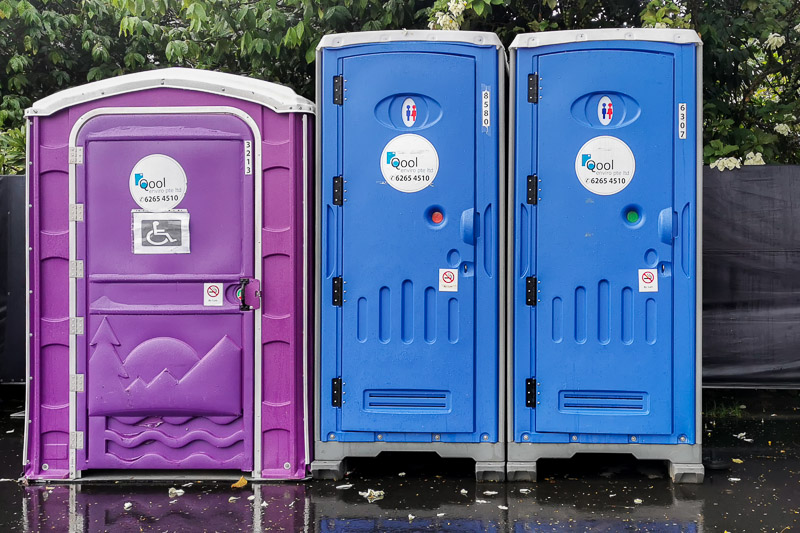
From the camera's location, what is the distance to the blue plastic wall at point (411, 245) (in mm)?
4285

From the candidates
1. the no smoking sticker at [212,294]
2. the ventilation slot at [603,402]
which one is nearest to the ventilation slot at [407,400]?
the ventilation slot at [603,402]

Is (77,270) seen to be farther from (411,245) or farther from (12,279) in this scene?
(12,279)

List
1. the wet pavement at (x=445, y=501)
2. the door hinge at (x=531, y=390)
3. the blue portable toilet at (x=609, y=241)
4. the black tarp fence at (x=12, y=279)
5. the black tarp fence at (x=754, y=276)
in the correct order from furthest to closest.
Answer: the black tarp fence at (x=12, y=279) < the black tarp fence at (x=754, y=276) < the door hinge at (x=531, y=390) < the blue portable toilet at (x=609, y=241) < the wet pavement at (x=445, y=501)

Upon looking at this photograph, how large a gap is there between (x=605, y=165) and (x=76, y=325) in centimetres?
303

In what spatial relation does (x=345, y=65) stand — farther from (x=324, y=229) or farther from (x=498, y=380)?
(x=498, y=380)

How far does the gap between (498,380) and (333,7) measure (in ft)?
12.5

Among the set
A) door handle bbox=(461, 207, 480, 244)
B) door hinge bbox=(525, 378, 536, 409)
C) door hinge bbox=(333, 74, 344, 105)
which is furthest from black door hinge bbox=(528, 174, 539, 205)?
door hinge bbox=(333, 74, 344, 105)

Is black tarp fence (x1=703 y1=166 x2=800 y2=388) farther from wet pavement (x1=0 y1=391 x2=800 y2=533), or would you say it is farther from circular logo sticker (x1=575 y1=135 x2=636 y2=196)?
circular logo sticker (x1=575 y1=135 x2=636 y2=196)

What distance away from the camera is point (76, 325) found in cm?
437

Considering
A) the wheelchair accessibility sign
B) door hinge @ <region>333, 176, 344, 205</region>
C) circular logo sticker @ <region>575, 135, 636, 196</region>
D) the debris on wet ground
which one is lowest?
the debris on wet ground

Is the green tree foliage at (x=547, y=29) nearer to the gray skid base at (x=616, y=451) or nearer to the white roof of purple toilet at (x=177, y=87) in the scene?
the white roof of purple toilet at (x=177, y=87)

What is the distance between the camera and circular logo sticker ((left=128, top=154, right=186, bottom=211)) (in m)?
4.31

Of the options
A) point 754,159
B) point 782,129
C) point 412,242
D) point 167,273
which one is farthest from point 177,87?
point 782,129

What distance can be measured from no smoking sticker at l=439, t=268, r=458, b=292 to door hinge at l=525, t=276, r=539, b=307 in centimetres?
39
